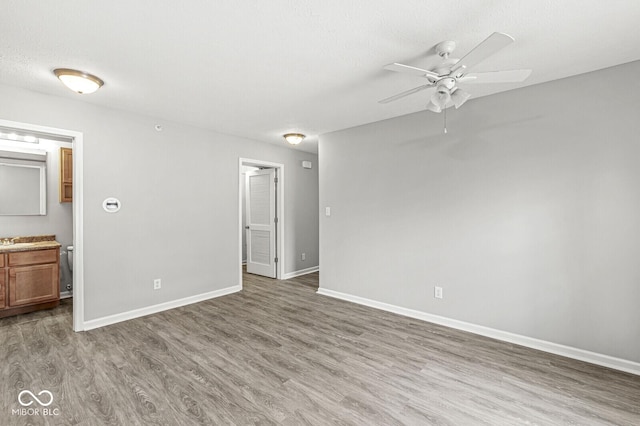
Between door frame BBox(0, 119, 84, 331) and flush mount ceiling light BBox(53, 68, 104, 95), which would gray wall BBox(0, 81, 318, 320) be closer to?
door frame BBox(0, 119, 84, 331)

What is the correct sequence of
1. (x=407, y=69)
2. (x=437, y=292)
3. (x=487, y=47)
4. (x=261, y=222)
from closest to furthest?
(x=487, y=47), (x=407, y=69), (x=437, y=292), (x=261, y=222)

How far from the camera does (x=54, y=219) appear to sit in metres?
4.39

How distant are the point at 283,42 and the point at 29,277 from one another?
14.1 feet

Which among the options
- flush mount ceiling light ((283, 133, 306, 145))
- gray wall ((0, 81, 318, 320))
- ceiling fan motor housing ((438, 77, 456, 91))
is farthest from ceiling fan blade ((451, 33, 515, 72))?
gray wall ((0, 81, 318, 320))

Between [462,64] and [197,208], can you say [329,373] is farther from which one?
[197,208]

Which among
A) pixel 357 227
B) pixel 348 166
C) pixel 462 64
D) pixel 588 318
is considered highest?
pixel 462 64

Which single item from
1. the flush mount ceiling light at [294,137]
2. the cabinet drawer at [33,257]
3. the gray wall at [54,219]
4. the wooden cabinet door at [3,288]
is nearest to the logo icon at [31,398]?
→ the wooden cabinet door at [3,288]

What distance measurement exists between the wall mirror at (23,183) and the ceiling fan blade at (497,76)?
5.52 metres

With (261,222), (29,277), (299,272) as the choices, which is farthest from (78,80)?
(299,272)

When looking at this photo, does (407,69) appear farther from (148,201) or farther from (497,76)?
(148,201)

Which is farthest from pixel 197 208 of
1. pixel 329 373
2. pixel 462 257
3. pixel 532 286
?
pixel 532 286

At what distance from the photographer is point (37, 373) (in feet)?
7.77

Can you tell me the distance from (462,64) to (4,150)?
561 cm

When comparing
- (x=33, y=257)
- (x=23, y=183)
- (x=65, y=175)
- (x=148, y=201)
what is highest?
(x=65, y=175)
